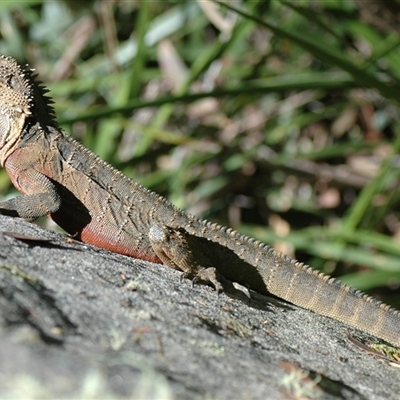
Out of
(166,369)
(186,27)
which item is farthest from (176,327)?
(186,27)

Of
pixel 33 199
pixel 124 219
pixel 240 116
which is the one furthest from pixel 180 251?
pixel 240 116

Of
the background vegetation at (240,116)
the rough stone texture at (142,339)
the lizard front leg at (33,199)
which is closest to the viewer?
the rough stone texture at (142,339)

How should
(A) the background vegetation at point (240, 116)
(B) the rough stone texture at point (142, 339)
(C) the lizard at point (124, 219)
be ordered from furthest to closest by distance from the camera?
(A) the background vegetation at point (240, 116) → (C) the lizard at point (124, 219) → (B) the rough stone texture at point (142, 339)

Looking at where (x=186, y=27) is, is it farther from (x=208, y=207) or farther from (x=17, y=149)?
(x=17, y=149)

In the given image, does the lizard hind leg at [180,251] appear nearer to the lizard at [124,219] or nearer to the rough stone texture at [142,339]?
the lizard at [124,219]

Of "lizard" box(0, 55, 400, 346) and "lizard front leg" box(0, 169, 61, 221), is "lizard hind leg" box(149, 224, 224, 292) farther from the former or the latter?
"lizard front leg" box(0, 169, 61, 221)

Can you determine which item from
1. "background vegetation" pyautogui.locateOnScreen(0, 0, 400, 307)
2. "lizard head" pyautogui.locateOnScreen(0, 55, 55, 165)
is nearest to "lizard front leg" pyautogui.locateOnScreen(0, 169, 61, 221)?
"lizard head" pyautogui.locateOnScreen(0, 55, 55, 165)

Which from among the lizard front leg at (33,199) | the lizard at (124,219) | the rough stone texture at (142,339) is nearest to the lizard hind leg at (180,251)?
the lizard at (124,219)

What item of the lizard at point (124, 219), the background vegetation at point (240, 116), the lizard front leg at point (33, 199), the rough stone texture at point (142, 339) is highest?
the background vegetation at point (240, 116)
